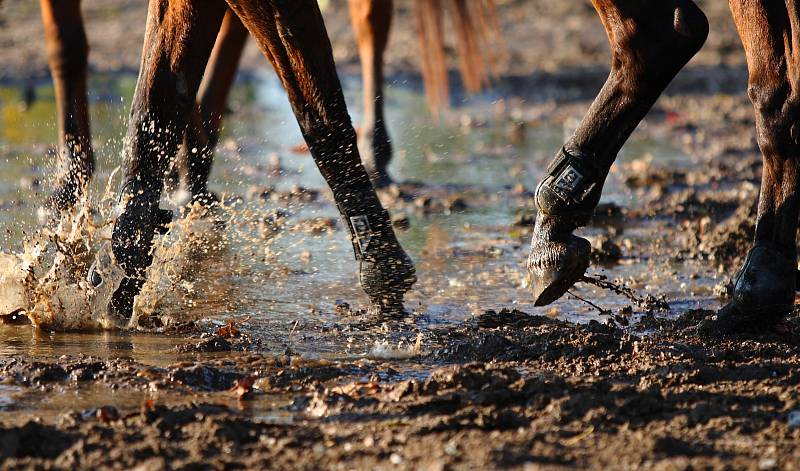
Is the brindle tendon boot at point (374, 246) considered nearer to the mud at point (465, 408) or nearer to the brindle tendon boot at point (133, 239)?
the mud at point (465, 408)

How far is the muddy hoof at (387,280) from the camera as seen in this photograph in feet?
13.5

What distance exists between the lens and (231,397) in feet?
10.9

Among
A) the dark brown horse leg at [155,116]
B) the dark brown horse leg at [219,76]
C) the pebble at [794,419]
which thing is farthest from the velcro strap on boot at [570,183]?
the dark brown horse leg at [219,76]

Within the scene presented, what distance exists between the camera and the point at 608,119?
373 centimetres

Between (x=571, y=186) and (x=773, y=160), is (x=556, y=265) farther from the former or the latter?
(x=773, y=160)

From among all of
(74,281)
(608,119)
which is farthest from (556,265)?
(74,281)

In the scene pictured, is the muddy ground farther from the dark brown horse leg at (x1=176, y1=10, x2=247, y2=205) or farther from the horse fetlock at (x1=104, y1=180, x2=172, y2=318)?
the dark brown horse leg at (x1=176, y1=10, x2=247, y2=205)

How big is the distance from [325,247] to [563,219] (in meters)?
1.81

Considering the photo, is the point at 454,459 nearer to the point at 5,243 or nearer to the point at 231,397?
the point at 231,397

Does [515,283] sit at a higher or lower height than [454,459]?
higher

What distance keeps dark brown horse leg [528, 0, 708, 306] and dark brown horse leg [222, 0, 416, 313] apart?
58cm

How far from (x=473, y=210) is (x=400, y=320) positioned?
81.4 inches

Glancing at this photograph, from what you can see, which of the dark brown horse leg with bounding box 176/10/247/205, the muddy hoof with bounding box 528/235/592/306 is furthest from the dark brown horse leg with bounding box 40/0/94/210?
the muddy hoof with bounding box 528/235/592/306

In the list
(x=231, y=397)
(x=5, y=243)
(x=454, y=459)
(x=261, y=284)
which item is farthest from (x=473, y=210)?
(x=454, y=459)
